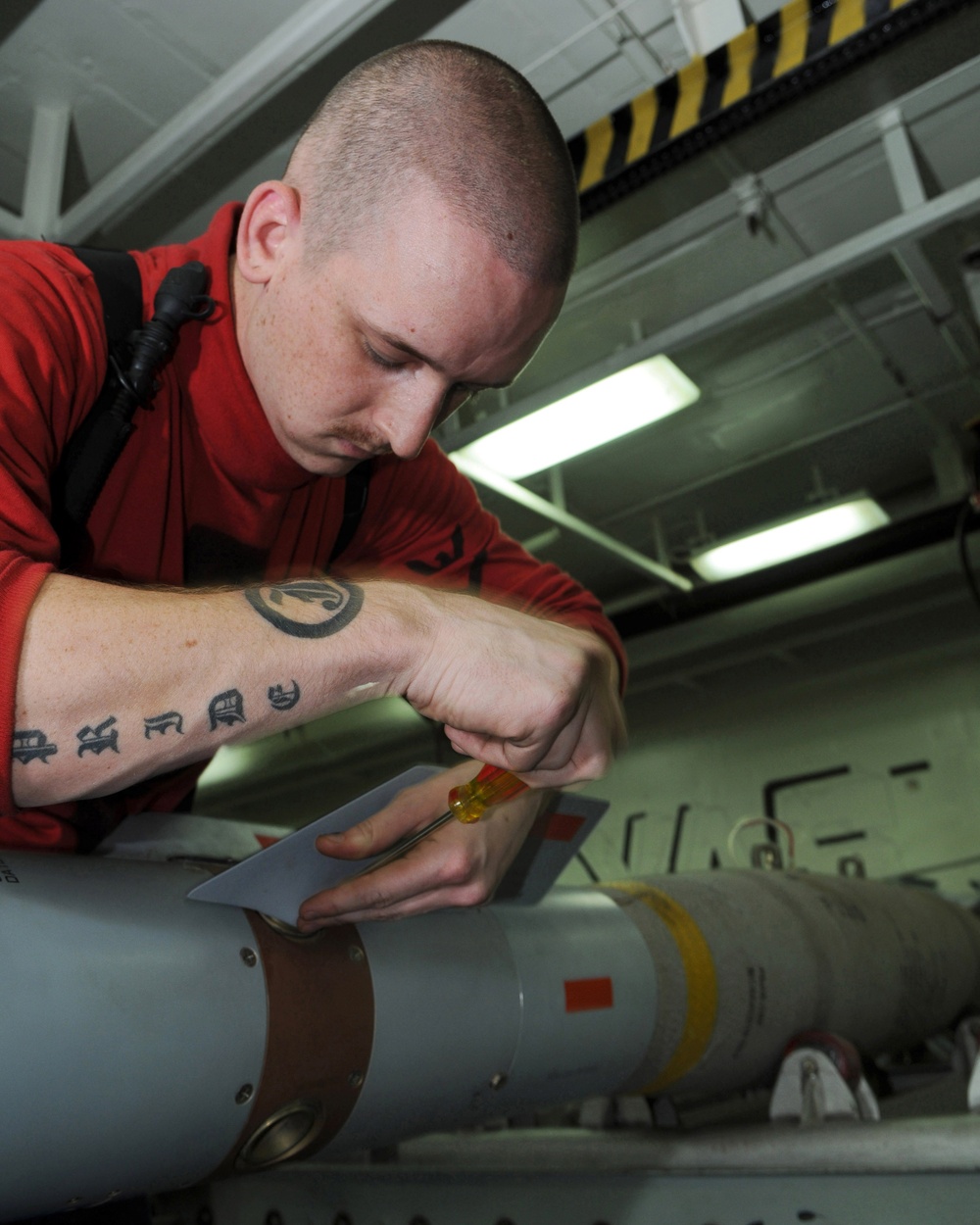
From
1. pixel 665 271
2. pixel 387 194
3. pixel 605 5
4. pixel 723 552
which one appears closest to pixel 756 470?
pixel 723 552

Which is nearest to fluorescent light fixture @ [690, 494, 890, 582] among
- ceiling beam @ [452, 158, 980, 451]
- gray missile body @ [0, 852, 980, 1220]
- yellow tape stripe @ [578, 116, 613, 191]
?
ceiling beam @ [452, 158, 980, 451]

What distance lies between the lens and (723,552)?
12.8ft

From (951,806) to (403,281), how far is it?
4.40m

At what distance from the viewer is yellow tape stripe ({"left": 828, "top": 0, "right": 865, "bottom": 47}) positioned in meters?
1.68

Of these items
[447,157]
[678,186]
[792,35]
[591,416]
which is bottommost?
[447,157]

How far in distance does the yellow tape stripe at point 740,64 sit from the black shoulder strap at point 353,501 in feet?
4.07

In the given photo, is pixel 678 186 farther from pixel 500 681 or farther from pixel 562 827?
pixel 500 681

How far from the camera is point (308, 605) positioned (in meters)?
0.62

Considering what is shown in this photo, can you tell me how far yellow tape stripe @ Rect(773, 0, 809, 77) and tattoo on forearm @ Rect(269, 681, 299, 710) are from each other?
1665mm

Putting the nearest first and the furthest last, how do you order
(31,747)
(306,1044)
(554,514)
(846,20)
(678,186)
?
(31,747) → (306,1044) → (846,20) → (678,186) → (554,514)

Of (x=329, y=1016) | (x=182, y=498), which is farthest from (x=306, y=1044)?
(x=182, y=498)

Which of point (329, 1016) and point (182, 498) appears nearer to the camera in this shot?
point (329, 1016)

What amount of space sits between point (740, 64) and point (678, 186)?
2.61 feet

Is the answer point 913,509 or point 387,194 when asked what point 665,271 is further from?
point 387,194
